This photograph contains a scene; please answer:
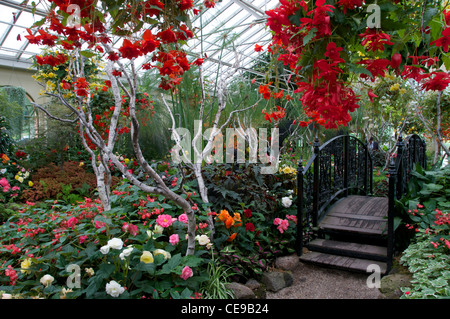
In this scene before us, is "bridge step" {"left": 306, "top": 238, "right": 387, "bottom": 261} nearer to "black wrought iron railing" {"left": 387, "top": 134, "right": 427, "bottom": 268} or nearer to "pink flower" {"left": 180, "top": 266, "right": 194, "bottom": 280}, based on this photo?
Result: "black wrought iron railing" {"left": 387, "top": 134, "right": 427, "bottom": 268}

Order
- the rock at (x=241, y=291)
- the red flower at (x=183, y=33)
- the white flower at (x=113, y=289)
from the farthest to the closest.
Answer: the rock at (x=241, y=291) < the white flower at (x=113, y=289) < the red flower at (x=183, y=33)

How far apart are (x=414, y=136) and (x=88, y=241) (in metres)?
3.16

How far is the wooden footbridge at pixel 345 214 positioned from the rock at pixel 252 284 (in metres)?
0.59

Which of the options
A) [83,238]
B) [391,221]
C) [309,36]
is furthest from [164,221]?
[391,221]

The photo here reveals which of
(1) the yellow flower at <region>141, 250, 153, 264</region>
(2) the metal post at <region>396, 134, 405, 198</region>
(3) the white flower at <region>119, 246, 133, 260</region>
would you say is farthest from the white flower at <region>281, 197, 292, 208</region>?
(3) the white flower at <region>119, 246, 133, 260</region>

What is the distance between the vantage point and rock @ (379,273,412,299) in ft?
6.04

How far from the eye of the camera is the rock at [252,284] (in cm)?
199

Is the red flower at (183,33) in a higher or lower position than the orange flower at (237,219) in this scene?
higher

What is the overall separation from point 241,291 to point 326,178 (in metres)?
1.57

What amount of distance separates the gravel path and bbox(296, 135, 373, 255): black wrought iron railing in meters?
0.26

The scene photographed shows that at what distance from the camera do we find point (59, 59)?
1.24m

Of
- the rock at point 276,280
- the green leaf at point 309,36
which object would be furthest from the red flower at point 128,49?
the rock at point 276,280

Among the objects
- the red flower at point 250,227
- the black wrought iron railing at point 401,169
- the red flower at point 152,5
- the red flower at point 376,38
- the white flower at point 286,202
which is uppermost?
the red flower at point 152,5

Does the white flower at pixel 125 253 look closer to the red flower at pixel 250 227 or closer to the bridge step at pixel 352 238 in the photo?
the red flower at pixel 250 227
